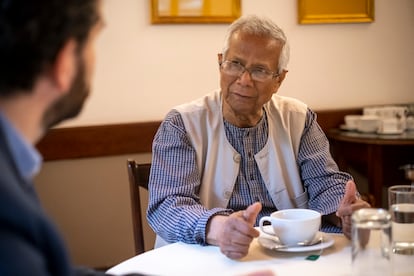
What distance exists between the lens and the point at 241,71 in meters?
1.80

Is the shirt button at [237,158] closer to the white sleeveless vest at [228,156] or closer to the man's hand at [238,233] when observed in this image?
the white sleeveless vest at [228,156]

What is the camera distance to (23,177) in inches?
30.0

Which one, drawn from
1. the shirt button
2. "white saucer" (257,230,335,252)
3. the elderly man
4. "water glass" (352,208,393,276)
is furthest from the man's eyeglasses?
"water glass" (352,208,393,276)

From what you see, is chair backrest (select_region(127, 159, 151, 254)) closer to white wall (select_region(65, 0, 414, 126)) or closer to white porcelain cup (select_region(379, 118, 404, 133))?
white wall (select_region(65, 0, 414, 126))

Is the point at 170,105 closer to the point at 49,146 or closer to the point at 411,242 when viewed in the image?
the point at 49,146

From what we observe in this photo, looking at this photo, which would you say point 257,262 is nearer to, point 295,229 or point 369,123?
point 295,229

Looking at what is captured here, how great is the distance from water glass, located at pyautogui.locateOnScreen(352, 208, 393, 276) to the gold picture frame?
Result: 203 cm

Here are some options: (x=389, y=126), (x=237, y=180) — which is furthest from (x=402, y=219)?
(x=389, y=126)

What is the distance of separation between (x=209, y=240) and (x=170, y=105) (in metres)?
1.51

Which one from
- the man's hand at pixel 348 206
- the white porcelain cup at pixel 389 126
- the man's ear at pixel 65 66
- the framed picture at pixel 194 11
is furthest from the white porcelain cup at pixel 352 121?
the man's ear at pixel 65 66

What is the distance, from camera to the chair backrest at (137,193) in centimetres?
189

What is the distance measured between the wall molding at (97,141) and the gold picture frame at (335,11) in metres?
0.95

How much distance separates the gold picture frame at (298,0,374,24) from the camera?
118 inches

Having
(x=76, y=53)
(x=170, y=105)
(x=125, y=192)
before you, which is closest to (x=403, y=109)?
(x=170, y=105)
